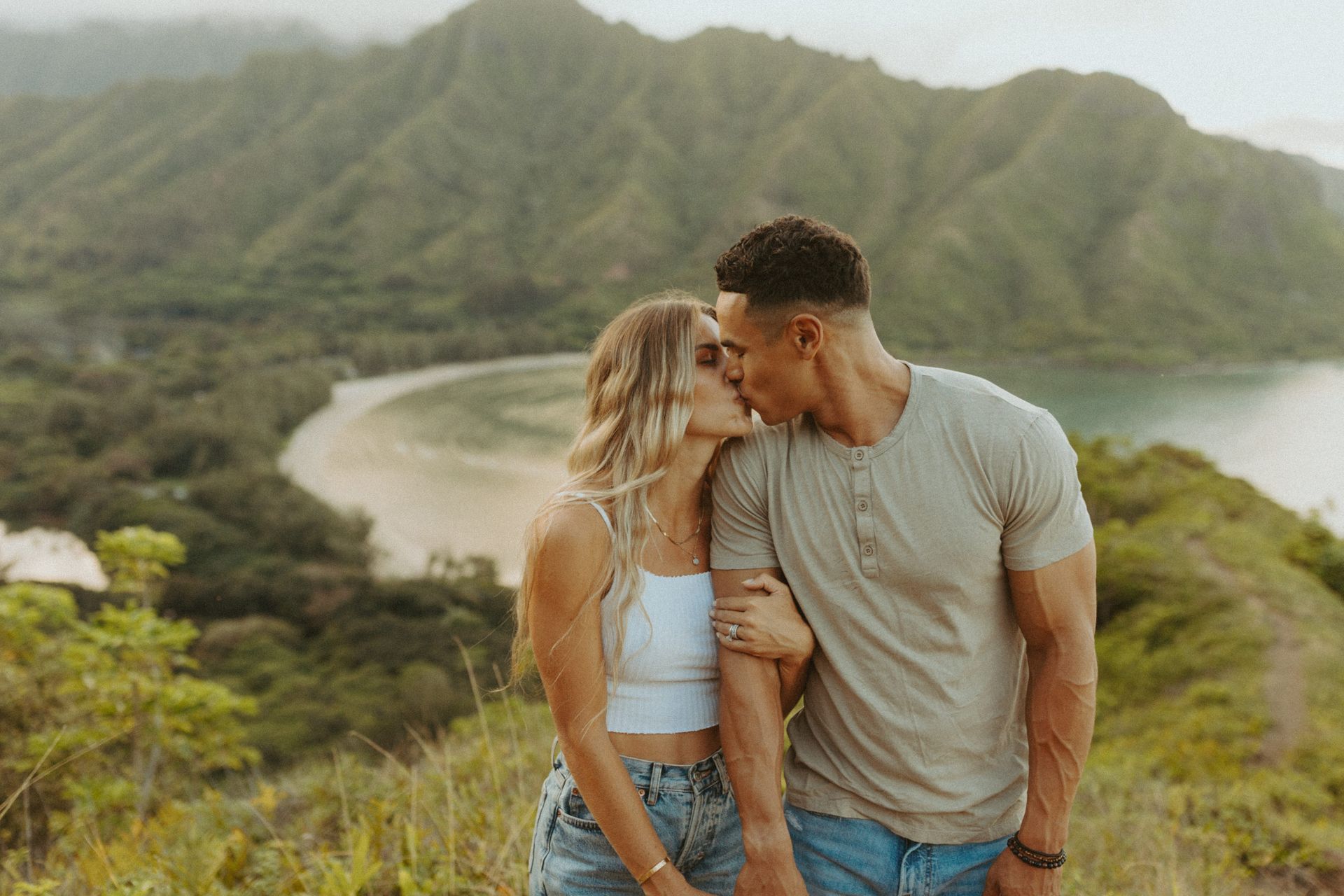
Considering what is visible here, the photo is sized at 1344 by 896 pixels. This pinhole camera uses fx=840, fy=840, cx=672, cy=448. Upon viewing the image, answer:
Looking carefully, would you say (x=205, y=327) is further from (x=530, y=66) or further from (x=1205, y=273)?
(x=1205, y=273)

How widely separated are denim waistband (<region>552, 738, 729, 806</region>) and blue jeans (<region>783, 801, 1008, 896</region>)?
201mm

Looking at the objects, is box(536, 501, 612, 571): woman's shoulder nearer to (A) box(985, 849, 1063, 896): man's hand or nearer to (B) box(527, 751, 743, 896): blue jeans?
(B) box(527, 751, 743, 896): blue jeans

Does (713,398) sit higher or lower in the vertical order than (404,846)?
higher

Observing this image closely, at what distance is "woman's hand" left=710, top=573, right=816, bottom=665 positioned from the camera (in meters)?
1.87

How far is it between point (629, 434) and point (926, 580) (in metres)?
0.75

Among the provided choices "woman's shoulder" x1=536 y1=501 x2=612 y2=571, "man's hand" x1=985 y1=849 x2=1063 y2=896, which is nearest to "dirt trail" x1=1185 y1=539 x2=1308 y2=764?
"man's hand" x1=985 y1=849 x2=1063 y2=896

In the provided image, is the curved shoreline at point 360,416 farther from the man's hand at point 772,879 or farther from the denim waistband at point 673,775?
the man's hand at point 772,879

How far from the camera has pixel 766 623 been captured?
1872mm

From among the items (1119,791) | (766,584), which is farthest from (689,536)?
(1119,791)

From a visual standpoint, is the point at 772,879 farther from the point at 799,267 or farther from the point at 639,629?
the point at 799,267

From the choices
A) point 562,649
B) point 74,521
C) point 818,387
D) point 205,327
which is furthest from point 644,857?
point 205,327

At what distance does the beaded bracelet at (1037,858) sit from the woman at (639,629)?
60 centimetres

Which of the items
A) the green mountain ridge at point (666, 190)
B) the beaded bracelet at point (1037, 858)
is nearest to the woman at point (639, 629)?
the beaded bracelet at point (1037, 858)

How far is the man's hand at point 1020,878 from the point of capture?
6.02ft
